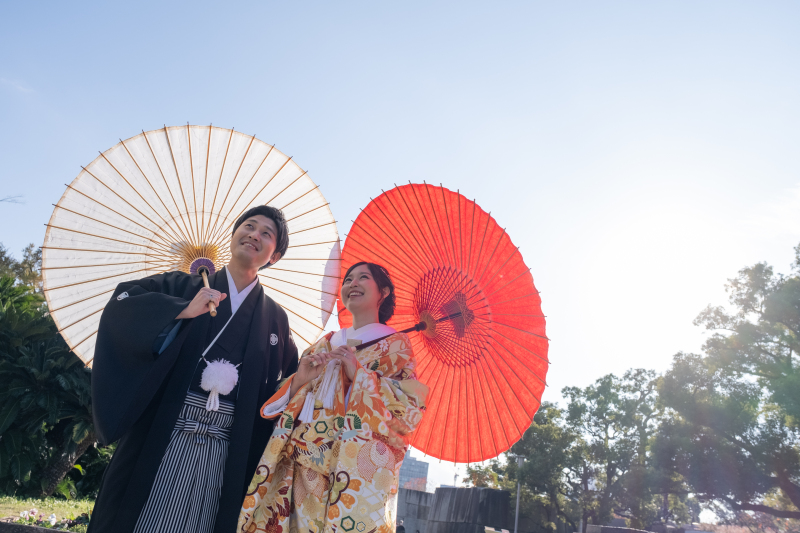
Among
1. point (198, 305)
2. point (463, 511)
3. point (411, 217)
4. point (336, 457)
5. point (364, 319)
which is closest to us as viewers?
point (336, 457)

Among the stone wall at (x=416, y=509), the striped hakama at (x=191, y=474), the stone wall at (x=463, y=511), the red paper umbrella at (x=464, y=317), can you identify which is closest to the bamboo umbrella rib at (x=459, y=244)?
the red paper umbrella at (x=464, y=317)

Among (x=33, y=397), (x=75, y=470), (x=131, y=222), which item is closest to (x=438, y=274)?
(x=131, y=222)

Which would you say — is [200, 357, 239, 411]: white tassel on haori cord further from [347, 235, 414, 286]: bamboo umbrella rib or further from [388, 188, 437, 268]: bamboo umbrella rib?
[388, 188, 437, 268]: bamboo umbrella rib

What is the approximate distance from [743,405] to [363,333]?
94.2 ft

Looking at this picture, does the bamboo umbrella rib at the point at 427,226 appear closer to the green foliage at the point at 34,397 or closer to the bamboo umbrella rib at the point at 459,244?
the bamboo umbrella rib at the point at 459,244

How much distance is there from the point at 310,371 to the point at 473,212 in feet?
5.15

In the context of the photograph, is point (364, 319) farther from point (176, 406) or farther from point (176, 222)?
point (176, 222)

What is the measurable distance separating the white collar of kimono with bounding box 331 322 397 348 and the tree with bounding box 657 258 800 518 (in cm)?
2719

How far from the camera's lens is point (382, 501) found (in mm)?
2307

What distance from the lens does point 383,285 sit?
3.41 metres

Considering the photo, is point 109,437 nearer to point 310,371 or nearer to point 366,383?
point 310,371

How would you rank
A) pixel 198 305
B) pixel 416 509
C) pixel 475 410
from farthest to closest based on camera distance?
pixel 416 509
pixel 475 410
pixel 198 305

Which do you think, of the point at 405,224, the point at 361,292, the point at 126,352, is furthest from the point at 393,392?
the point at 405,224

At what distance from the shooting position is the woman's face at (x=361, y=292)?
3.26 metres
